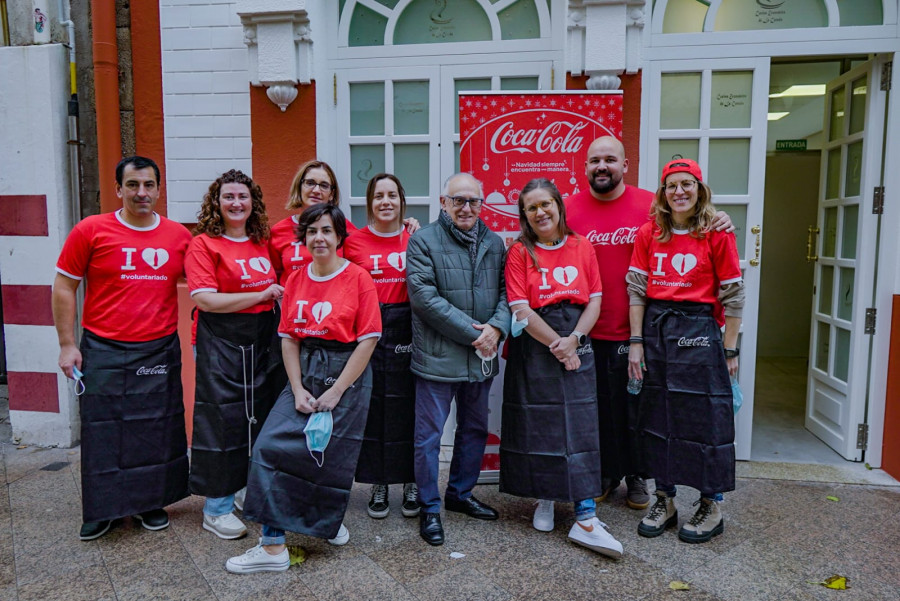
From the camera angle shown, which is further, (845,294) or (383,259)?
(845,294)

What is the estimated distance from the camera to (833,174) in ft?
14.7

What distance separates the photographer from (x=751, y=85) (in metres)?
3.90

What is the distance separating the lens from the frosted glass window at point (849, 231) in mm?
4082

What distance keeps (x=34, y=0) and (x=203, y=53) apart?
1.21 m

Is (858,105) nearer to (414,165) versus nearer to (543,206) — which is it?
(543,206)

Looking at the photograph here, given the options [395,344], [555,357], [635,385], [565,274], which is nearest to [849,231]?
[635,385]

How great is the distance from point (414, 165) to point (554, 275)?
1717 millimetres

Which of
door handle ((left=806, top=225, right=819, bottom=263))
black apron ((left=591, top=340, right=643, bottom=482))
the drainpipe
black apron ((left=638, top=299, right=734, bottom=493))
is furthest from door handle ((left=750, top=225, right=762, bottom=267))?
the drainpipe

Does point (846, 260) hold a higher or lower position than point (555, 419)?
higher

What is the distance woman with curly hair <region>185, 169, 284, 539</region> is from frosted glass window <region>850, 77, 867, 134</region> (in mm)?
3846

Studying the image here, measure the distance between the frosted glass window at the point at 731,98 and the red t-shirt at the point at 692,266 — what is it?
1.39 m

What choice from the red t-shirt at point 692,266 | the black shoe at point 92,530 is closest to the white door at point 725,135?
the red t-shirt at point 692,266

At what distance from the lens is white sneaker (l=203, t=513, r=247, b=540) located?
9.98ft

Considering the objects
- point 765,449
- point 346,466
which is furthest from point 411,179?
point 765,449
